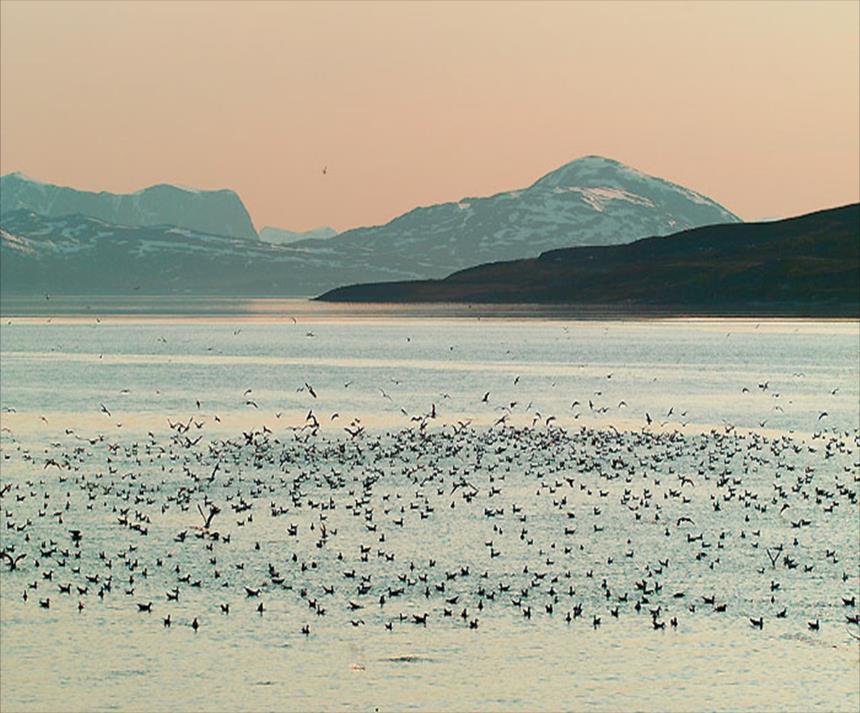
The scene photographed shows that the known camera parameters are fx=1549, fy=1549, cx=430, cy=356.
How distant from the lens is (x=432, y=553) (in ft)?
140

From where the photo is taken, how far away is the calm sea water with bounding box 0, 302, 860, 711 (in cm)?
3145

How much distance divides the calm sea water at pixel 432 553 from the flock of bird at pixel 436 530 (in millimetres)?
148

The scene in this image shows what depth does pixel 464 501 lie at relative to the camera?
51812 millimetres

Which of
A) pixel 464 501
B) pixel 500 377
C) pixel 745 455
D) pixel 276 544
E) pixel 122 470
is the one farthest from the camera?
pixel 500 377

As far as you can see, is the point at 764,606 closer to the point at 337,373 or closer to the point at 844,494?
the point at 844,494

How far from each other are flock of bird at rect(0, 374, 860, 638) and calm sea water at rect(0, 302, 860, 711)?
148 millimetres

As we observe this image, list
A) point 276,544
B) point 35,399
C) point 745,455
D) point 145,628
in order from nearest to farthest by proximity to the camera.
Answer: point 145,628 → point 276,544 → point 745,455 → point 35,399

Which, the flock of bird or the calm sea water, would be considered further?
the flock of bird

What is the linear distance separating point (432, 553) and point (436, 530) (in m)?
3.51

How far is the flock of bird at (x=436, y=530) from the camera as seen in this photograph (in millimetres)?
37031

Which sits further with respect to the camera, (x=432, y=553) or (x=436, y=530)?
(x=436, y=530)

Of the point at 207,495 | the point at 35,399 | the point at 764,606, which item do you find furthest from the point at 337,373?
the point at 764,606

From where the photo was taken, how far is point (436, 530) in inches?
1821

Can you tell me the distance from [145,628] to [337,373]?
8458cm
